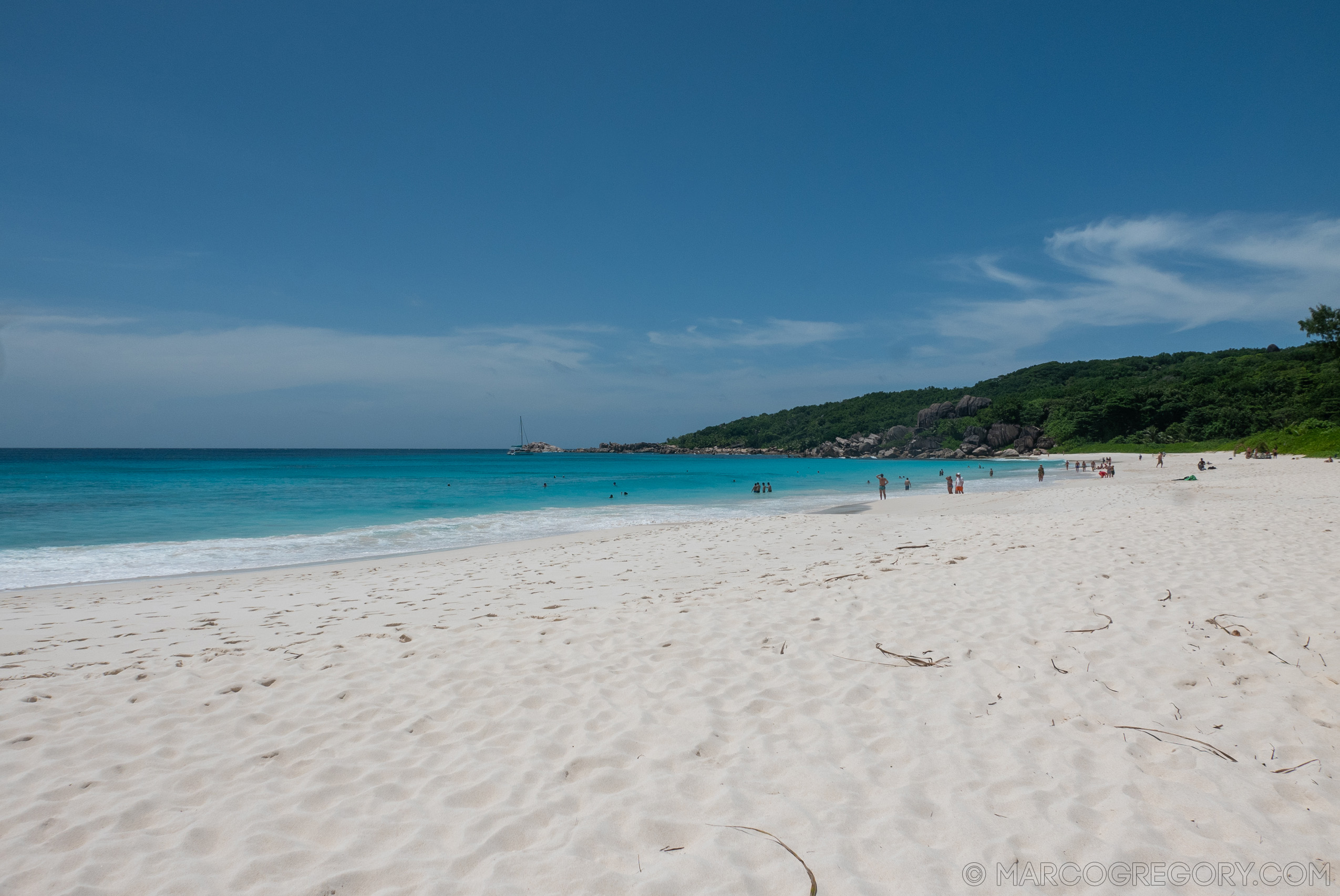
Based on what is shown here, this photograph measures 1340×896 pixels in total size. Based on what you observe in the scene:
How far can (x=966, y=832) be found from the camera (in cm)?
295

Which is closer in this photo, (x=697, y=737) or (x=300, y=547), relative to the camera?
(x=697, y=737)

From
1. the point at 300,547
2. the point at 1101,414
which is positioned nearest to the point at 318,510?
the point at 300,547

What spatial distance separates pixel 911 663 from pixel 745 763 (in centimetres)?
218

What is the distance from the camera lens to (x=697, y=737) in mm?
4004

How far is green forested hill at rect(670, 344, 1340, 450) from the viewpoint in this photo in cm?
6438

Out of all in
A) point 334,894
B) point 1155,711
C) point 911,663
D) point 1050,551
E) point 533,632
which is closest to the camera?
point 334,894

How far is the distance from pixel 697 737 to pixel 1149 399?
10631 cm

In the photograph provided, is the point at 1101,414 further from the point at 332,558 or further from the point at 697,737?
the point at 697,737

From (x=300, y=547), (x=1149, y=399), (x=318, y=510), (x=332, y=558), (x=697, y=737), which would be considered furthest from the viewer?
(x=1149, y=399)

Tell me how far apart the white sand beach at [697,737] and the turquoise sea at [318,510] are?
27.0 feet

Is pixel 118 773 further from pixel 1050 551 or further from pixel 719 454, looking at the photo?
pixel 719 454

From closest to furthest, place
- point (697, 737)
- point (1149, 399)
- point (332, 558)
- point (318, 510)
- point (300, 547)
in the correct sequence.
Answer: point (697, 737) → point (332, 558) → point (300, 547) → point (318, 510) → point (1149, 399)

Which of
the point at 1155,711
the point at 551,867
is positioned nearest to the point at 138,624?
the point at 551,867

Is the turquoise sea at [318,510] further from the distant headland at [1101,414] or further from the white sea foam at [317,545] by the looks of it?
the distant headland at [1101,414]
